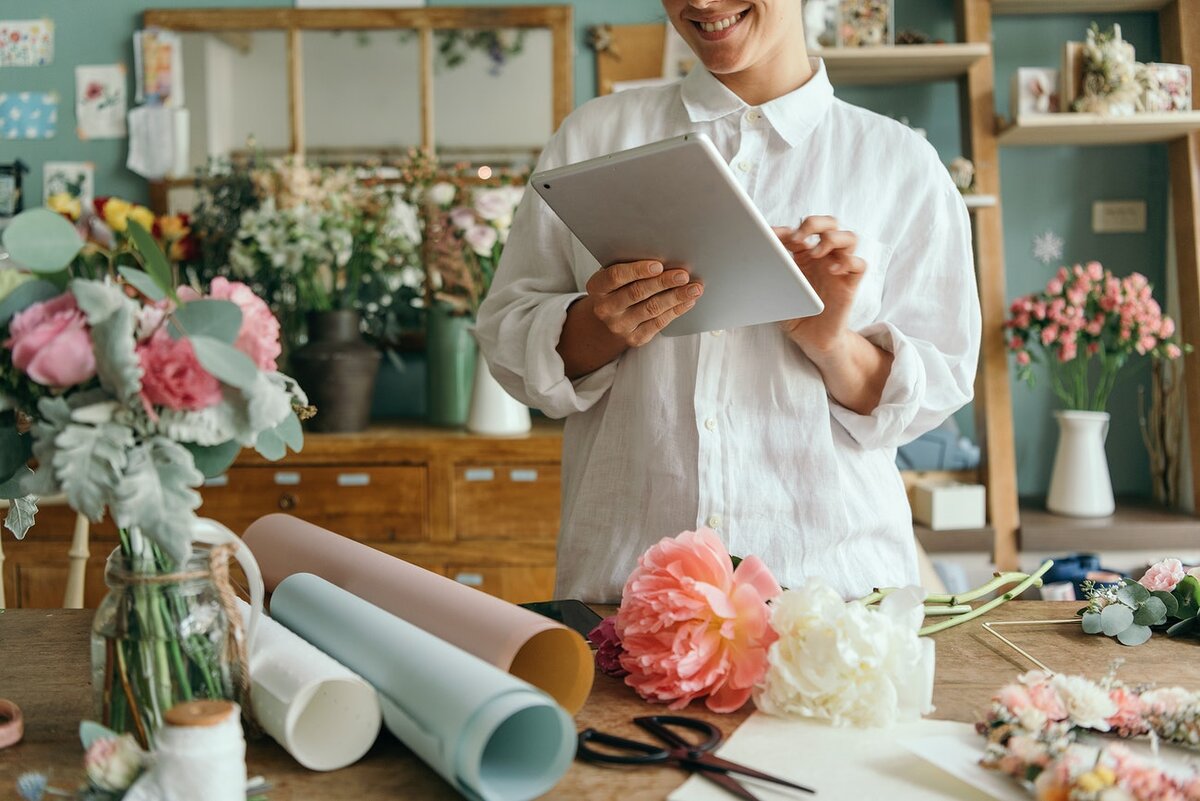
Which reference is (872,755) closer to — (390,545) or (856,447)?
(856,447)

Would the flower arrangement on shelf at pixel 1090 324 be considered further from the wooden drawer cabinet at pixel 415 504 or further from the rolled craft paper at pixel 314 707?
the rolled craft paper at pixel 314 707

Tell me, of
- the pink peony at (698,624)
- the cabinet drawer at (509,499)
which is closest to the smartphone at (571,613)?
the pink peony at (698,624)

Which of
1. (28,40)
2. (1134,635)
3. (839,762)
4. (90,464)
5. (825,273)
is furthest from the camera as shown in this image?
(28,40)

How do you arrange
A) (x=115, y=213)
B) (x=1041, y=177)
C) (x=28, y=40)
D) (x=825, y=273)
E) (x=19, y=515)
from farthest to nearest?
(x=28, y=40), (x=1041, y=177), (x=115, y=213), (x=825, y=273), (x=19, y=515)

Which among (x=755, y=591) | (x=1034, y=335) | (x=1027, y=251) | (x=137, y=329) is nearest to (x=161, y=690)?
(x=137, y=329)

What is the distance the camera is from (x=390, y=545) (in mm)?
2822

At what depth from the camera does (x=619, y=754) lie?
76cm

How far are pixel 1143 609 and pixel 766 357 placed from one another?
493mm

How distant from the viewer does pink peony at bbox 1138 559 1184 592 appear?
107 cm

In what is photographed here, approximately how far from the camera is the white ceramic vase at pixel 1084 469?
2924 millimetres

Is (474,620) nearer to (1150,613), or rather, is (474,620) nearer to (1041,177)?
(1150,613)

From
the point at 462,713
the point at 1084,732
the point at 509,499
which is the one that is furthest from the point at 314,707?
the point at 509,499

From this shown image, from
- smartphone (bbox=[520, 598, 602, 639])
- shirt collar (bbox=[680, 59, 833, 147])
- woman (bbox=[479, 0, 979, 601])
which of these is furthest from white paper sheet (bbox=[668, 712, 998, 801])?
shirt collar (bbox=[680, 59, 833, 147])

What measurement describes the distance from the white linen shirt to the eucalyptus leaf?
12.3 inches
